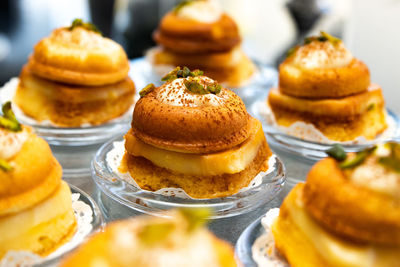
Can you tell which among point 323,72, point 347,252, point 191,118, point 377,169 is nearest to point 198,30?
point 323,72

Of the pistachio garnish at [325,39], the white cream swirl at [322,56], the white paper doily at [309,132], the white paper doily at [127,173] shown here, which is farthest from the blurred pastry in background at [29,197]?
the pistachio garnish at [325,39]

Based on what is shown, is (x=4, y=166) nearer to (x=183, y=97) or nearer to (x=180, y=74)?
(x=183, y=97)

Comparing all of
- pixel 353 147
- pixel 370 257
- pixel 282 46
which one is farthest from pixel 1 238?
pixel 282 46

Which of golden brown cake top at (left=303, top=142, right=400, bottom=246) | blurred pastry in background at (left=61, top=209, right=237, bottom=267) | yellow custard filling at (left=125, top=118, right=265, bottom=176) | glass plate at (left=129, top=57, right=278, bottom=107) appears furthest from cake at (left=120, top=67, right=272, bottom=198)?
glass plate at (left=129, top=57, right=278, bottom=107)

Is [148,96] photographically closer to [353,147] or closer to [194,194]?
[194,194]

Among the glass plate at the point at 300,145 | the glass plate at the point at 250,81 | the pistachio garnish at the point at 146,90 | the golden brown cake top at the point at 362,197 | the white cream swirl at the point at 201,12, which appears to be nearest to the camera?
the golden brown cake top at the point at 362,197

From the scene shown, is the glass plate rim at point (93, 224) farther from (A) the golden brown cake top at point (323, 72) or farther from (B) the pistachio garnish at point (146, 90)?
(A) the golden brown cake top at point (323, 72)
